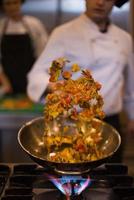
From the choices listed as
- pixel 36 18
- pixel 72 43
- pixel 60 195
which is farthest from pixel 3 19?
pixel 60 195

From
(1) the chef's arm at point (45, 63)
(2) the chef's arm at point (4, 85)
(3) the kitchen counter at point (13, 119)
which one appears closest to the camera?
(1) the chef's arm at point (45, 63)

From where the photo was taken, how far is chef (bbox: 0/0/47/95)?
1.68m

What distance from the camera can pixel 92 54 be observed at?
125 cm

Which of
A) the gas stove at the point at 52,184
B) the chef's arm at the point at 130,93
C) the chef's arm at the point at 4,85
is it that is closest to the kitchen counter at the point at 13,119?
the chef's arm at the point at 4,85

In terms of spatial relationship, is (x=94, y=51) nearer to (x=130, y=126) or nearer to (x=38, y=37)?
(x=130, y=126)

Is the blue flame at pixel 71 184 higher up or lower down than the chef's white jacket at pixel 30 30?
higher up

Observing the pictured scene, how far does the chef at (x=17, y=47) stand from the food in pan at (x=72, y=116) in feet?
2.72

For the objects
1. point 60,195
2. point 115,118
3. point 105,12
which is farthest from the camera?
point 115,118

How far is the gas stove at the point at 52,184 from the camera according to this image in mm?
795

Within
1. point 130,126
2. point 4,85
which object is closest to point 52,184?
point 130,126

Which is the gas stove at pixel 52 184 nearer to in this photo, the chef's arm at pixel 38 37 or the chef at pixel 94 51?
the chef at pixel 94 51

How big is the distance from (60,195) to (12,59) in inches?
37.7

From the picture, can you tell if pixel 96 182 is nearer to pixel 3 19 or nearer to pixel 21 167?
pixel 21 167

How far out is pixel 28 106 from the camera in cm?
157
